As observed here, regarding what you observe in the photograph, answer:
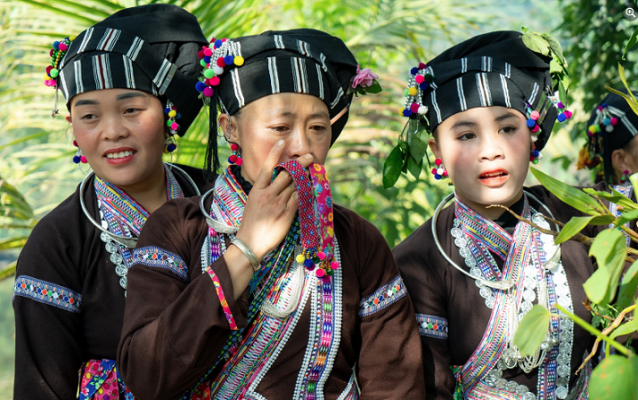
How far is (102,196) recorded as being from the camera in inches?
95.7

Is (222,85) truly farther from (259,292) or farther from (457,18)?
(457,18)

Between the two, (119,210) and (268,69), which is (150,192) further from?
(268,69)

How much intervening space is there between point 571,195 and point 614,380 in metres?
0.40

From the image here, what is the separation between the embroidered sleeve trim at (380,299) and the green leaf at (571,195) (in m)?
0.90

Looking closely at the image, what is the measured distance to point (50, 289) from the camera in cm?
218

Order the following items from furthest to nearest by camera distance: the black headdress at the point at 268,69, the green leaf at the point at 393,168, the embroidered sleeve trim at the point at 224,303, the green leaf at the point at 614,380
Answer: the green leaf at the point at 393,168 < the black headdress at the point at 268,69 < the embroidered sleeve trim at the point at 224,303 < the green leaf at the point at 614,380

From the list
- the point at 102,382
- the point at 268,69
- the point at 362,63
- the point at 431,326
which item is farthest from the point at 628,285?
the point at 362,63

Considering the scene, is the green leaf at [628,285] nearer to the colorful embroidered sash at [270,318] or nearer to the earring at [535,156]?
the colorful embroidered sash at [270,318]

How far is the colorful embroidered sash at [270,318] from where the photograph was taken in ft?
6.50

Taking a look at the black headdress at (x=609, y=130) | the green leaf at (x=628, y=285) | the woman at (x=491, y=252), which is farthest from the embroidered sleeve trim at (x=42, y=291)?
the black headdress at (x=609, y=130)

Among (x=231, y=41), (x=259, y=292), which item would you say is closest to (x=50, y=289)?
(x=259, y=292)

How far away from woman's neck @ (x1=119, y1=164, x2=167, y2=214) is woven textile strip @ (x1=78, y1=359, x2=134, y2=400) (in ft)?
1.93

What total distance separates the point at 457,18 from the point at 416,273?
125 inches

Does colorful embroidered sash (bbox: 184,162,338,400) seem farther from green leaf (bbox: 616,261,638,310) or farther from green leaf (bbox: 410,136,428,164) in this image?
green leaf (bbox: 616,261,638,310)
